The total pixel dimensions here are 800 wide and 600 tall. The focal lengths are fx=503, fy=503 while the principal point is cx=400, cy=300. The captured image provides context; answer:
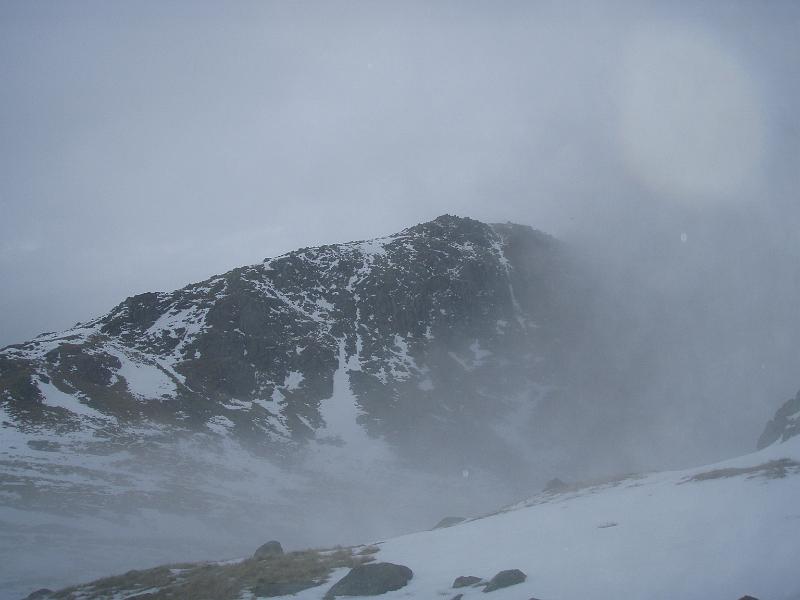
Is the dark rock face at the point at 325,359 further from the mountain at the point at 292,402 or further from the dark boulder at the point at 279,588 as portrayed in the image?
the dark boulder at the point at 279,588

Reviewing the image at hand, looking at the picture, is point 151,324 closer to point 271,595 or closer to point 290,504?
point 290,504

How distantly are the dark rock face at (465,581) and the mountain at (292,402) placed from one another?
3002 centimetres

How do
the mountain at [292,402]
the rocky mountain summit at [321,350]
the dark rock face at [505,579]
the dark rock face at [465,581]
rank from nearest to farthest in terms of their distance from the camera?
1. the dark rock face at [505,579]
2. the dark rock face at [465,581]
3. the mountain at [292,402]
4. the rocky mountain summit at [321,350]

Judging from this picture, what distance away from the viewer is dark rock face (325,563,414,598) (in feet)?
55.6

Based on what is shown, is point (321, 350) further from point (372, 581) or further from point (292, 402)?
point (372, 581)

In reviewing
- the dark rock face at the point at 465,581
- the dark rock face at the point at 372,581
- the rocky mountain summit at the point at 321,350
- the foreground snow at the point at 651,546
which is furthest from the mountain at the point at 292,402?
the dark rock face at the point at 465,581

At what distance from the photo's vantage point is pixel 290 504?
6406 cm

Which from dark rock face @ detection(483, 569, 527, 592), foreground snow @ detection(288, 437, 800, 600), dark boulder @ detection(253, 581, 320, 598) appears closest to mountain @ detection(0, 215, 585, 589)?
dark boulder @ detection(253, 581, 320, 598)

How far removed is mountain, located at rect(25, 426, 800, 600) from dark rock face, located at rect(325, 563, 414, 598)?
1.22 feet

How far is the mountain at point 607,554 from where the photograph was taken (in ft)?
42.0

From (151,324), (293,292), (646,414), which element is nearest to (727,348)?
(646,414)

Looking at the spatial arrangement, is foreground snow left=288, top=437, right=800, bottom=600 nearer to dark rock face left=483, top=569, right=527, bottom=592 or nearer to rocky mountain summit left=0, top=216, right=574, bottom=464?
dark rock face left=483, top=569, right=527, bottom=592

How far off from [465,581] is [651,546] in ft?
19.4

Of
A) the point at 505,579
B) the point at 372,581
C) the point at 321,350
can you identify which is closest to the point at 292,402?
the point at 321,350
